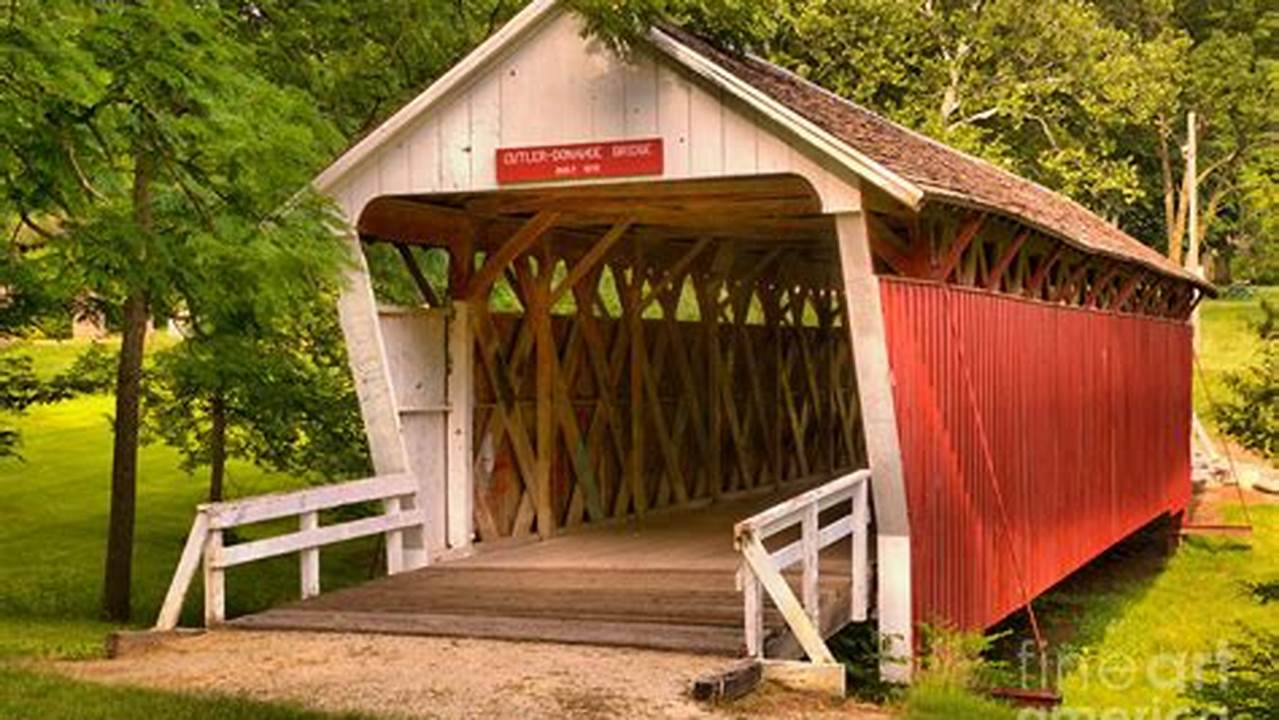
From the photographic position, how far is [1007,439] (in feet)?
47.6

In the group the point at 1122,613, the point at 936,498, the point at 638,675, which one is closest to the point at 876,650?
the point at 936,498

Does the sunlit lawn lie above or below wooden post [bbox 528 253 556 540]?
below

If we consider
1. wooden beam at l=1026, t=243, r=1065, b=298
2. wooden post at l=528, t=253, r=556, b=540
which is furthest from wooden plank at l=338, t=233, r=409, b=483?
wooden beam at l=1026, t=243, r=1065, b=298

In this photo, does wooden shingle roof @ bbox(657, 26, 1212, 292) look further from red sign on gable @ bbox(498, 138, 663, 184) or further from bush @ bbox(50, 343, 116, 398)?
bush @ bbox(50, 343, 116, 398)

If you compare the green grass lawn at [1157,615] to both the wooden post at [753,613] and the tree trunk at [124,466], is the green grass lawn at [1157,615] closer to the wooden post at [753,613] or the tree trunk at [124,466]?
the wooden post at [753,613]

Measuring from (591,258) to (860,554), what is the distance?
15.9ft

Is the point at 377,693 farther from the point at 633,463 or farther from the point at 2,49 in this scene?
the point at 633,463

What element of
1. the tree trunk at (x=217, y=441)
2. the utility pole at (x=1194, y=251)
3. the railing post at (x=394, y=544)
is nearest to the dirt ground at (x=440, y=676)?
the railing post at (x=394, y=544)

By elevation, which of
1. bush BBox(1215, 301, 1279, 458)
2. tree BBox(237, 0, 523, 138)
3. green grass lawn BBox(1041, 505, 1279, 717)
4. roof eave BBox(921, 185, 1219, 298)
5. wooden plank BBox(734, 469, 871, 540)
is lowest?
green grass lawn BBox(1041, 505, 1279, 717)

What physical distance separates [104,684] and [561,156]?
5376 millimetres

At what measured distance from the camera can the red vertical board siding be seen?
476 inches

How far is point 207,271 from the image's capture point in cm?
1023

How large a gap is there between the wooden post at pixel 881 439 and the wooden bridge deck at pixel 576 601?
1.40ft

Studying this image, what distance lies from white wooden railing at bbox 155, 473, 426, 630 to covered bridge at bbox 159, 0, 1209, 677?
0.04 meters
